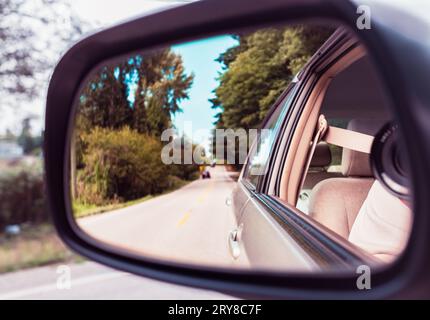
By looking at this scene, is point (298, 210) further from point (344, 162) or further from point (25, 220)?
point (25, 220)

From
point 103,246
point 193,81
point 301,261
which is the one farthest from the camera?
point 193,81

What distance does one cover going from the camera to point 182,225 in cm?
751

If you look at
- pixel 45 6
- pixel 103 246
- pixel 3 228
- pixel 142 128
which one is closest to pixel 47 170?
pixel 103 246

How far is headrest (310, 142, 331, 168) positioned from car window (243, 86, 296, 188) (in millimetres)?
245

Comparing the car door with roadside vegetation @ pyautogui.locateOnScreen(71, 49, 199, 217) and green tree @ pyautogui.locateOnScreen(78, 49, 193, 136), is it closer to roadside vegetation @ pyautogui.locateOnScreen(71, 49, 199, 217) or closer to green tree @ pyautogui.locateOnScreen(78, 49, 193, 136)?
roadside vegetation @ pyautogui.locateOnScreen(71, 49, 199, 217)

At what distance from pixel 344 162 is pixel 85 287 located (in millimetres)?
4223

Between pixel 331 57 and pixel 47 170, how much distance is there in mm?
1229

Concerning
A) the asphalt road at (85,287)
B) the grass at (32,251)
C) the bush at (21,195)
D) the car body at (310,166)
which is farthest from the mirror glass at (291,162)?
the bush at (21,195)

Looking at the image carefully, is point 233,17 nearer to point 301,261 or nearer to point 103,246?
point 301,261

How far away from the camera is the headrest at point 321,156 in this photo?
2709mm

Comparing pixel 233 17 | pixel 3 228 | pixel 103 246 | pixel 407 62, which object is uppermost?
pixel 233 17

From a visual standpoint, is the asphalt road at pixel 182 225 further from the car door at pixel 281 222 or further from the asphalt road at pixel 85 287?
the asphalt road at pixel 85 287

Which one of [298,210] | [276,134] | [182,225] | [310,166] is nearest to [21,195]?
[182,225]

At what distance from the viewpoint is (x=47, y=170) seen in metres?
1.94
